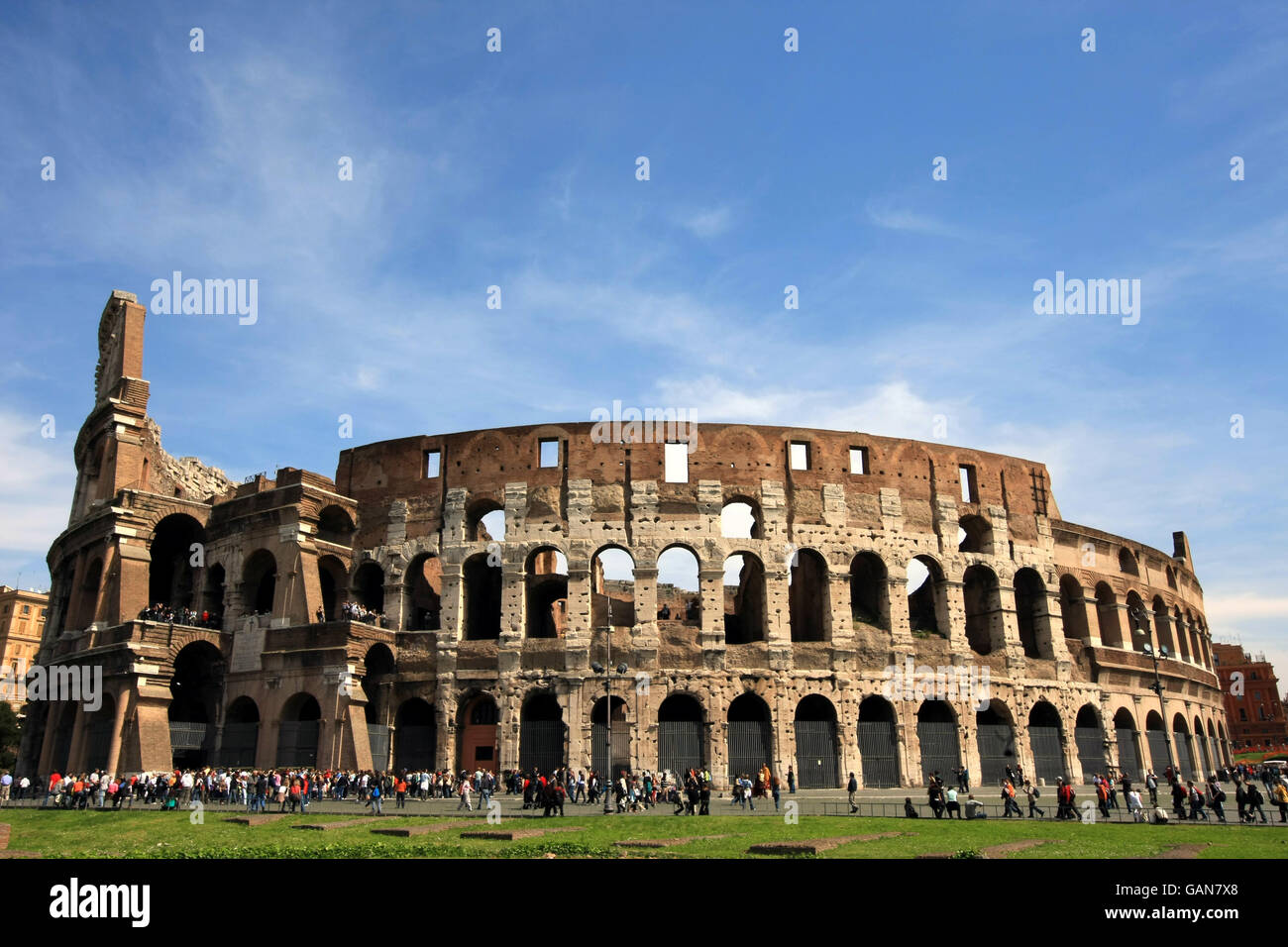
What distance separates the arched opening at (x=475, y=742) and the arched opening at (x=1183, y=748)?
29.1 metres

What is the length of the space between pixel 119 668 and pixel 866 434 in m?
28.1

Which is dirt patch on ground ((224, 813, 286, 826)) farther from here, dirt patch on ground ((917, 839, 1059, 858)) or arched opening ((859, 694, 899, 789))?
arched opening ((859, 694, 899, 789))

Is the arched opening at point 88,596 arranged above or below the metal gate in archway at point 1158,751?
above

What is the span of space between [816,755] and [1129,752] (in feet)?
48.8

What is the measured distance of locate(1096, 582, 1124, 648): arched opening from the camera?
4116cm

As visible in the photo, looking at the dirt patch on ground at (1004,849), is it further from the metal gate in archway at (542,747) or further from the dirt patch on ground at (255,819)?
the metal gate in archway at (542,747)

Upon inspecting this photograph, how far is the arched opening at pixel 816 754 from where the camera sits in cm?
3306

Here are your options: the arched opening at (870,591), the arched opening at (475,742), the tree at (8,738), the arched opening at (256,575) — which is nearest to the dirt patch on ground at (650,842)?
the arched opening at (475,742)

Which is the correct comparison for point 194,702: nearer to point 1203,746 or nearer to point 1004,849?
point 1004,849

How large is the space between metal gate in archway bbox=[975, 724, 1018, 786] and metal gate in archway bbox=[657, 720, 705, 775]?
1042 cm

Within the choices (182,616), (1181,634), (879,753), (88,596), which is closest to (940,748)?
(879,753)

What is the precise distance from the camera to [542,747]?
32.9 metres
